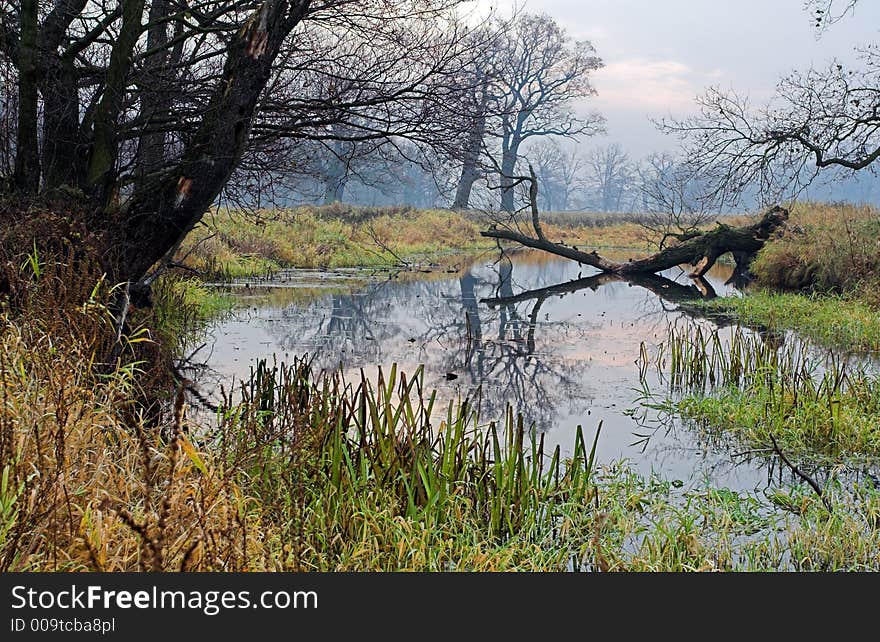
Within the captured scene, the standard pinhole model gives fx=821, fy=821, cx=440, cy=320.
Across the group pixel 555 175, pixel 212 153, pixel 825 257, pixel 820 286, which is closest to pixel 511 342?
pixel 212 153

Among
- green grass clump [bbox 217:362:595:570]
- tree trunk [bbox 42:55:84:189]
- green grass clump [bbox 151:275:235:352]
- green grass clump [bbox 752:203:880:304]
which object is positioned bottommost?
green grass clump [bbox 217:362:595:570]

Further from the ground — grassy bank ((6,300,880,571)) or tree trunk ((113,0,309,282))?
tree trunk ((113,0,309,282))

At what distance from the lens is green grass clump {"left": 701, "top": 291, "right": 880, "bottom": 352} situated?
11016 mm

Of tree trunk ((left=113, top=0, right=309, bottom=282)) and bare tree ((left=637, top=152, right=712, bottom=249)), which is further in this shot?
bare tree ((left=637, top=152, right=712, bottom=249))

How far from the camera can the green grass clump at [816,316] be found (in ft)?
36.1

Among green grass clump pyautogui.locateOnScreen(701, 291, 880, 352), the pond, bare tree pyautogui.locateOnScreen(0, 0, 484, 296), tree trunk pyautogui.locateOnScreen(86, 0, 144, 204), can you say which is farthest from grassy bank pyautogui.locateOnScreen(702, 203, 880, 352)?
tree trunk pyautogui.locateOnScreen(86, 0, 144, 204)

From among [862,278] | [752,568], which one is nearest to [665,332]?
[862,278]

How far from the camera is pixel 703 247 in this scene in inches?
800

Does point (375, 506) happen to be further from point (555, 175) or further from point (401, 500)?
point (555, 175)

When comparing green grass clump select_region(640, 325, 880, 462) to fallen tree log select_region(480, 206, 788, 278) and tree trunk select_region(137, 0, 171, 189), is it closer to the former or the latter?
tree trunk select_region(137, 0, 171, 189)

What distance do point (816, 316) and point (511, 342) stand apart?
501cm

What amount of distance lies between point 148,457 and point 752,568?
3.25 m

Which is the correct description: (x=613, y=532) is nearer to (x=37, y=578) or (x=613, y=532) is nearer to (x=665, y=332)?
(x=37, y=578)

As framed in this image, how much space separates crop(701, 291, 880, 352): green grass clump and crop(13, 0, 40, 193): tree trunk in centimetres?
985
